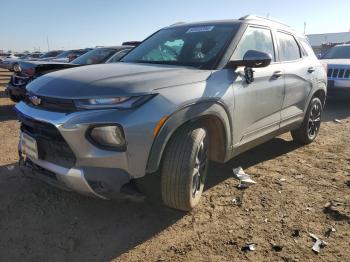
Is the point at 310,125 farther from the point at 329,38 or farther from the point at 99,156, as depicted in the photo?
the point at 329,38

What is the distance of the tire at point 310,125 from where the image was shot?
5.41 metres

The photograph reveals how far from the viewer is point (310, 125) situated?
5633 millimetres

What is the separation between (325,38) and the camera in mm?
51875

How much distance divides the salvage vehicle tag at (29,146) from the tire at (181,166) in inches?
41.4

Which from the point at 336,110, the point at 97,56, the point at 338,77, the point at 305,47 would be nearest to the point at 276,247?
the point at 305,47

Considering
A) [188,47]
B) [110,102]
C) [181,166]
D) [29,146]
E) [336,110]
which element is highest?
[188,47]

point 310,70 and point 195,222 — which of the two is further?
point 310,70

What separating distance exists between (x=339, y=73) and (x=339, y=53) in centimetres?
183

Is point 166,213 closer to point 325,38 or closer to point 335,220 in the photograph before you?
point 335,220

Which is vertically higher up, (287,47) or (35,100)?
(287,47)

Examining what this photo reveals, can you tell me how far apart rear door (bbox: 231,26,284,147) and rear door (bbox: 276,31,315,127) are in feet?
0.62

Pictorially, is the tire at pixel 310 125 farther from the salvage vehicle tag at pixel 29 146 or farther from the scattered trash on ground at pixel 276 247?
the salvage vehicle tag at pixel 29 146

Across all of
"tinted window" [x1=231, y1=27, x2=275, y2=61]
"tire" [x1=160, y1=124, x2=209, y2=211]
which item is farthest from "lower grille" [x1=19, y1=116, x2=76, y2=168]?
"tinted window" [x1=231, y1=27, x2=275, y2=61]

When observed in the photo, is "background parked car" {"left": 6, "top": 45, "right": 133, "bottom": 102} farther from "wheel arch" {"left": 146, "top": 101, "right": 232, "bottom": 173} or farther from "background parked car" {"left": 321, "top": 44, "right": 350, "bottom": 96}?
"background parked car" {"left": 321, "top": 44, "right": 350, "bottom": 96}
